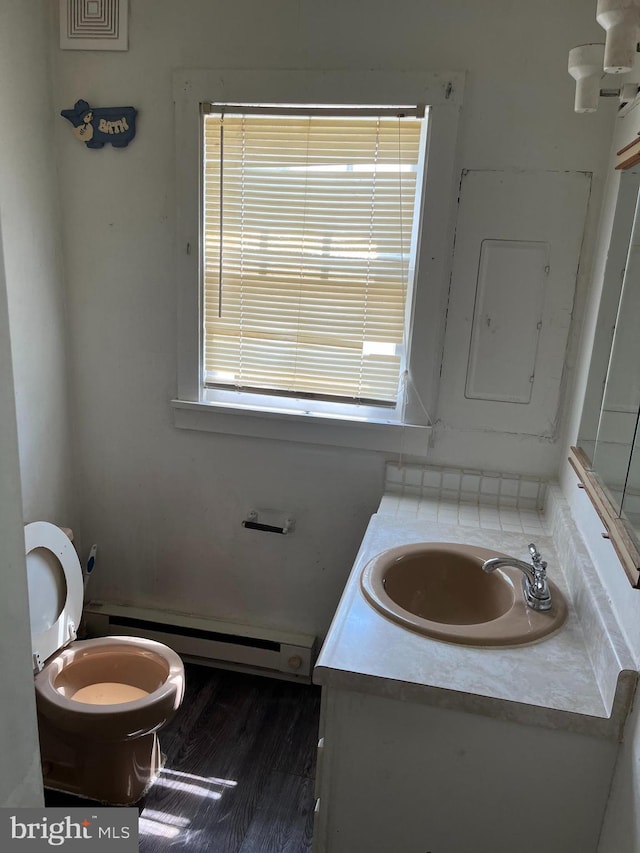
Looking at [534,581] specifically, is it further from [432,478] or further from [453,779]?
[432,478]

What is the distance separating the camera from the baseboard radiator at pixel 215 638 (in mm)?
2164

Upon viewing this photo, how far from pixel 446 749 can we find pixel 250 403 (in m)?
1.24

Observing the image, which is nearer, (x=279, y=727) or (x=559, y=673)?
(x=559, y=673)

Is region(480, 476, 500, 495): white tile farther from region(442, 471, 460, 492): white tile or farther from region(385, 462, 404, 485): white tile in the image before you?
region(385, 462, 404, 485): white tile

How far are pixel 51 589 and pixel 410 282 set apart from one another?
1400mm

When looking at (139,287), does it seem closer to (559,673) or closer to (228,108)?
(228,108)

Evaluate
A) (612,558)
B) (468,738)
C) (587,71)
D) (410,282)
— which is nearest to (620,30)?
(587,71)

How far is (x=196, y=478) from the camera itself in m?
2.20

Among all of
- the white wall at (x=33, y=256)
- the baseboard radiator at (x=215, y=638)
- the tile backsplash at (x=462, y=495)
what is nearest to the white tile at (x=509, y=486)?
the tile backsplash at (x=462, y=495)

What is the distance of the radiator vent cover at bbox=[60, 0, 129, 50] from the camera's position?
1874 millimetres

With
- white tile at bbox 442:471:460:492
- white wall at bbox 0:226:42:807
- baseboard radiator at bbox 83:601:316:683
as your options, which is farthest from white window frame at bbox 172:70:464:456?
white wall at bbox 0:226:42:807

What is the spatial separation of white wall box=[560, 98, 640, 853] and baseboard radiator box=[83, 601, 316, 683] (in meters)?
1.06

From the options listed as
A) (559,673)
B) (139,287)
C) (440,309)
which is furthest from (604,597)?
(139,287)

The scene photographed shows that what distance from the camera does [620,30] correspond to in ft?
3.77
